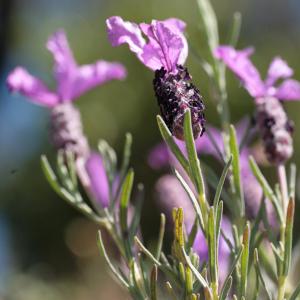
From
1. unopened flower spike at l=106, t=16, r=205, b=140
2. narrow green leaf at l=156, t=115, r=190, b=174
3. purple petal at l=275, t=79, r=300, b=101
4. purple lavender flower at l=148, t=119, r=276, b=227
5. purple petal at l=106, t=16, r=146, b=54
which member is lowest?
purple lavender flower at l=148, t=119, r=276, b=227

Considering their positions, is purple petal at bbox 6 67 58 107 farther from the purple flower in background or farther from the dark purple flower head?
the purple flower in background

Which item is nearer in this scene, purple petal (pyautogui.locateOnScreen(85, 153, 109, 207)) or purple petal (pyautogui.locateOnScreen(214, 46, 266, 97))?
purple petal (pyautogui.locateOnScreen(214, 46, 266, 97))

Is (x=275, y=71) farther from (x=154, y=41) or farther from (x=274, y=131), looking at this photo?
(x=154, y=41)

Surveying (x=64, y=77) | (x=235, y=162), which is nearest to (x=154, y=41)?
(x=235, y=162)

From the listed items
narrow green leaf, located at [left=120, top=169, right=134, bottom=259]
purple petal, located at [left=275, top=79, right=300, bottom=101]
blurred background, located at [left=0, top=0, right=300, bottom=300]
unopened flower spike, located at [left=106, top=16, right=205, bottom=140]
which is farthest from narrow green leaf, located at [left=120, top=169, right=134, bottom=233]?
blurred background, located at [left=0, top=0, right=300, bottom=300]

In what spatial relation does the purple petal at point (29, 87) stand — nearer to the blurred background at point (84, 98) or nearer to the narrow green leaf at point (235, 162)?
the narrow green leaf at point (235, 162)

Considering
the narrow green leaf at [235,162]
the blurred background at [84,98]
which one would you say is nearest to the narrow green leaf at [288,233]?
the narrow green leaf at [235,162]
